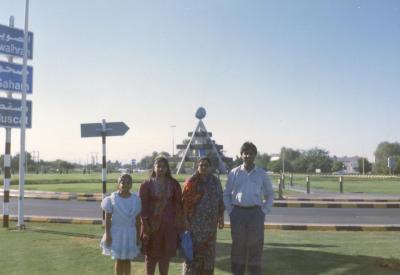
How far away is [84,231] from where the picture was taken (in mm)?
11227

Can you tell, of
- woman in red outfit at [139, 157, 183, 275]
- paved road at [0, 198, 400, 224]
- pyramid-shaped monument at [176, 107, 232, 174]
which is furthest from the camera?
pyramid-shaped monument at [176, 107, 232, 174]

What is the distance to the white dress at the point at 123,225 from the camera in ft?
19.9

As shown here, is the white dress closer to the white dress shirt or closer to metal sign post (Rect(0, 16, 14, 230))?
the white dress shirt

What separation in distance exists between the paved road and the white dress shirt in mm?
8416

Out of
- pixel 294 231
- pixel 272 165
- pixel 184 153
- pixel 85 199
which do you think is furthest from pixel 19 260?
pixel 272 165

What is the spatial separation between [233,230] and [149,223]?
0.98 m

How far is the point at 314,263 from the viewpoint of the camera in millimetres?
7562

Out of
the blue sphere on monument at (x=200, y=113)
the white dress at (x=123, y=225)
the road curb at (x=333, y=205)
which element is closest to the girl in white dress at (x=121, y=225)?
the white dress at (x=123, y=225)

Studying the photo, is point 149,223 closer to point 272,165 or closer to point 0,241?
point 0,241

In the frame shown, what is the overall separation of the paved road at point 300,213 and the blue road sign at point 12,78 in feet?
14.9

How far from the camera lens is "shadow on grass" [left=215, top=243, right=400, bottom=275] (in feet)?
23.4

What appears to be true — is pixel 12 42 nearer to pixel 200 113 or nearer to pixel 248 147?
pixel 248 147

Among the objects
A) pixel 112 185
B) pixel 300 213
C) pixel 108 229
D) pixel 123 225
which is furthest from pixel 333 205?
pixel 112 185

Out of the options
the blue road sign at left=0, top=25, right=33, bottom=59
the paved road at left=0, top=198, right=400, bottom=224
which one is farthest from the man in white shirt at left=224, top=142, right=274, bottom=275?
the paved road at left=0, top=198, right=400, bottom=224
